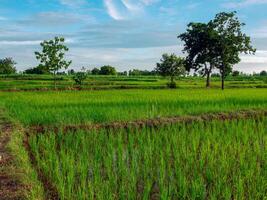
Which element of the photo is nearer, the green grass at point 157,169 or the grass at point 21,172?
the grass at point 21,172

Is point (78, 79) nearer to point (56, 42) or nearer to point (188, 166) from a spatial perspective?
point (56, 42)

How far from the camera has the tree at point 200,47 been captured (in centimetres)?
4412

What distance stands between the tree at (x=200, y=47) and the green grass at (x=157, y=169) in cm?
3538

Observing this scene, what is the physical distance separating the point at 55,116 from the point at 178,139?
448 centimetres

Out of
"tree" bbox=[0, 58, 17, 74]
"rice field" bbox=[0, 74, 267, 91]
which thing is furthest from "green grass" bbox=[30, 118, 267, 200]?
"tree" bbox=[0, 58, 17, 74]

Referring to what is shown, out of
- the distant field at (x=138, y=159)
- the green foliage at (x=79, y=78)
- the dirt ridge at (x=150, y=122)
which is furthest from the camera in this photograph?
the green foliage at (x=79, y=78)

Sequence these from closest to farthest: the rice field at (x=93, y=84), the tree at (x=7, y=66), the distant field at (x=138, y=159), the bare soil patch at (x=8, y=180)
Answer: the bare soil patch at (x=8, y=180), the distant field at (x=138, y=159), the rice field at (x=93, y=84), the tree at (x=7, y=66)

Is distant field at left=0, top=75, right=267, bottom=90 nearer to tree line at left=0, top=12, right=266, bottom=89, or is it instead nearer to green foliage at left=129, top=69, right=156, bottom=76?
tree line at left=0, top=12, right=266, bottom=89

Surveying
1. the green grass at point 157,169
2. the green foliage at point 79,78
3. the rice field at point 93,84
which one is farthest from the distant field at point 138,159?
the green foliage at point 79,78

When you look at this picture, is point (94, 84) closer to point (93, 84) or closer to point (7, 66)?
point (93, 84)

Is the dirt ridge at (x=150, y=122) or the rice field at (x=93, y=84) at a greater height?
the dirt ridge at (x=150, y=122)

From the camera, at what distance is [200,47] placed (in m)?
45.5

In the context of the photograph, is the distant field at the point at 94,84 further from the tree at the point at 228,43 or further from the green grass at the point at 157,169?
the green grass at the point at 157,169

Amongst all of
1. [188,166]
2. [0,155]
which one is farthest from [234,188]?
[0,155]
